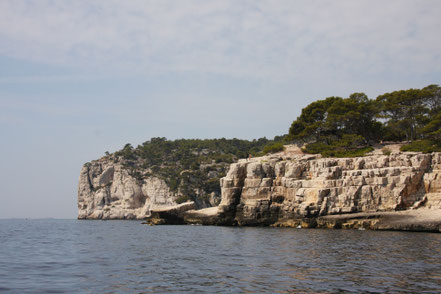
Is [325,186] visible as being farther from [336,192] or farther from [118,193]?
[118,193]

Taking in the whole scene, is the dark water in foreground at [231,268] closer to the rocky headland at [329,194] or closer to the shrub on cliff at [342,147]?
the rocky headland at [329,194]

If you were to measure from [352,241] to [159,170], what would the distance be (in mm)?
92630

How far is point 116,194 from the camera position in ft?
388

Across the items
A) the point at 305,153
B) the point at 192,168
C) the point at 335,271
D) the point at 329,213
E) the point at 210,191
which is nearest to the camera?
the point at 335,271

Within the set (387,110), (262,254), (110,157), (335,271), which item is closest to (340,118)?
(387,110)

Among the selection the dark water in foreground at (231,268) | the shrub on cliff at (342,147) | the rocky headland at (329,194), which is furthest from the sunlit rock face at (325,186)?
the dark water in foreground at (231,268)

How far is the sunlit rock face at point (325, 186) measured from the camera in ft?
145

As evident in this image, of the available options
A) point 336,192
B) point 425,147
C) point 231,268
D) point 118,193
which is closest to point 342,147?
point 425,147

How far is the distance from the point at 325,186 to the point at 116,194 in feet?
270

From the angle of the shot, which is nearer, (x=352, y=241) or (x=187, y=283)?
(x=187, y=283)

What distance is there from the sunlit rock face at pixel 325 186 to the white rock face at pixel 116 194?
53.6m

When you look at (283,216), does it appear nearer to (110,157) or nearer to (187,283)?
(187,283)

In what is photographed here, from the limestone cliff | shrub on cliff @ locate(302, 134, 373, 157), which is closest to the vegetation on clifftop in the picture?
shrub on cliff @ locate(302, 134, 373, 157)

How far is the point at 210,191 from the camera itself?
344ft
